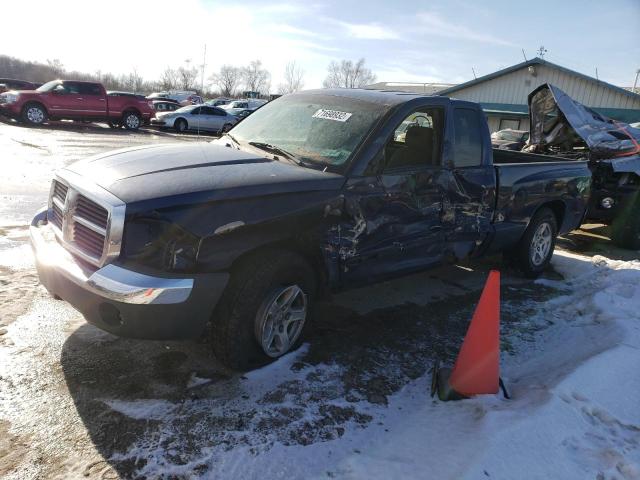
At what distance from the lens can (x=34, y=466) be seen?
2357 millimetres

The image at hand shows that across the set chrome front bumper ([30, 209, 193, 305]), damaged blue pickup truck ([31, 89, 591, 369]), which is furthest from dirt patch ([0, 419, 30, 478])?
chrome front bumper ([30, 209, 193, 305])

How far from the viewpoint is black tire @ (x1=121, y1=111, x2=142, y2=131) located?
21548 mm

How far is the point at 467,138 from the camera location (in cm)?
457

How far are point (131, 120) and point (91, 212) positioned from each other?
20.7 metres

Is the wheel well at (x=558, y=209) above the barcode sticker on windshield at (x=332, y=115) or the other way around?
the other way around

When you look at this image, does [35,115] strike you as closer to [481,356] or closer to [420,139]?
[420,139]

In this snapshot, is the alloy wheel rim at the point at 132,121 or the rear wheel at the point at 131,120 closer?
the rear wheel at the point at 131,120

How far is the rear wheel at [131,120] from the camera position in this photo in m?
21.6

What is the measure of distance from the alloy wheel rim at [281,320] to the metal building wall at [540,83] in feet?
85.4

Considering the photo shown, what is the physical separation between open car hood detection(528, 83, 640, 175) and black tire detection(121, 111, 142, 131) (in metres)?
17.9

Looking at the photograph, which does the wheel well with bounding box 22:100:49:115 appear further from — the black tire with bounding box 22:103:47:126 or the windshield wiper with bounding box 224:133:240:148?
the windshield wiper with bounding box 224:133:240:148

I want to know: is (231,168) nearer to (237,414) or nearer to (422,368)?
(237,414)

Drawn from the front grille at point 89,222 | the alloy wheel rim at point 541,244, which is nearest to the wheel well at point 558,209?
the alloy wheel rim at point 541,244

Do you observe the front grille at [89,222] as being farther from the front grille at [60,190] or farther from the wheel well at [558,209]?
the wheel well at [558,209]
